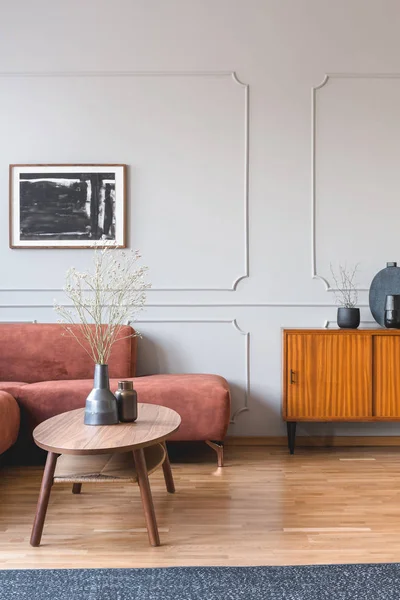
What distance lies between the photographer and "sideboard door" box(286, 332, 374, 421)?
3.38 metres

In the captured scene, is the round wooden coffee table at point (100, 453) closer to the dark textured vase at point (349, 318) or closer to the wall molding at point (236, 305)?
the wall molding at point (236, 305)

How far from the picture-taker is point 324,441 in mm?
3680

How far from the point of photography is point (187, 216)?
12.3ft

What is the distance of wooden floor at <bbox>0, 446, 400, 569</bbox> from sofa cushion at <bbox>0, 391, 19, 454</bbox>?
244mm

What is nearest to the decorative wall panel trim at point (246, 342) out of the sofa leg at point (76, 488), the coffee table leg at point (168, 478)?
the coffee table leg at point (168, 478)

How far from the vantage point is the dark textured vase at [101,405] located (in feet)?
7.84

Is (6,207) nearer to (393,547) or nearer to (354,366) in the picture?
(354,366)

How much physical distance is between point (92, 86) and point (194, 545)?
2973mm

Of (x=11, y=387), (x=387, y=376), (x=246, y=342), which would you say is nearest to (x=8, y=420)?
(x=11, y=387)

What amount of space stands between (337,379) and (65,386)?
64.2 inches

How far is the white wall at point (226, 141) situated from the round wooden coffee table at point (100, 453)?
1381mm

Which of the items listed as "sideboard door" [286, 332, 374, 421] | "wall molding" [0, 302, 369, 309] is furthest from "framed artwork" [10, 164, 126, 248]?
"sideboard door" [286, 332, 374, 421]

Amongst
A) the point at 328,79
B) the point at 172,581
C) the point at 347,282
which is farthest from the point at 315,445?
the point at 328,79

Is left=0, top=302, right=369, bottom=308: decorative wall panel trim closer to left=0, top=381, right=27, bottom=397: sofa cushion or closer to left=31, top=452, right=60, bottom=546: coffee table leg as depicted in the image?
left=0, top=381, right=27, bottom=397: sofa cushion
